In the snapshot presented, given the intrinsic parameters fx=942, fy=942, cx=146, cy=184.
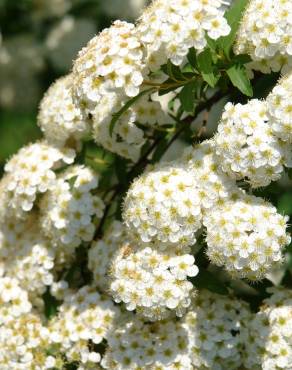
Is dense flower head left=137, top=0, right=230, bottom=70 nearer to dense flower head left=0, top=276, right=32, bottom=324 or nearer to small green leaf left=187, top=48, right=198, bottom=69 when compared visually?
small green leaf left=187, top=48, right=198, bottom=69

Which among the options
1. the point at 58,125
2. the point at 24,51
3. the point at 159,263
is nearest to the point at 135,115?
the point at 58,125

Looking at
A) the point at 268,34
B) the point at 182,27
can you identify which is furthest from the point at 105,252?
the point at 268,34

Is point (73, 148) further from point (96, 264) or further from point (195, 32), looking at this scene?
point (195, 32)

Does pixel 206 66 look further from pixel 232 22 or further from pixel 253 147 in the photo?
pixel 253 147

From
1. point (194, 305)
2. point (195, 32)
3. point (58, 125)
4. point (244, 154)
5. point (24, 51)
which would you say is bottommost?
point (194, 305)

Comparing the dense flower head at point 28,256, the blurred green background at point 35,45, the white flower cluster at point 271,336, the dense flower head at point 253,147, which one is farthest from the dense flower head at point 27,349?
the blurred green background at point 35,45

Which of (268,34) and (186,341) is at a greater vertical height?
(268,34)
